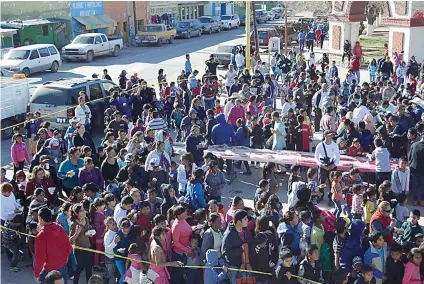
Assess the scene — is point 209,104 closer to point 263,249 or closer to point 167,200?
point 167,200

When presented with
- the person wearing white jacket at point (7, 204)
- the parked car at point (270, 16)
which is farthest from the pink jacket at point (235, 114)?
the parked car at point (270, 16)

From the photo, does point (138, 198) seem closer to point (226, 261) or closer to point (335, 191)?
point (226, 261)

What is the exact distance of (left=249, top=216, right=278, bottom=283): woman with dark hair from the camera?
784cm

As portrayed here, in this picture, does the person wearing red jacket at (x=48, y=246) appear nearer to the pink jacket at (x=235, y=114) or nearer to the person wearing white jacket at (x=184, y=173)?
the person wearing white jacket at (x=184, y=173)

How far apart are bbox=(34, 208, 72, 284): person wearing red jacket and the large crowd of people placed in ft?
0.06

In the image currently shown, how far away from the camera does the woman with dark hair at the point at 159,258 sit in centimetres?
766

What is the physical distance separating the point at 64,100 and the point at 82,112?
5.12 feet

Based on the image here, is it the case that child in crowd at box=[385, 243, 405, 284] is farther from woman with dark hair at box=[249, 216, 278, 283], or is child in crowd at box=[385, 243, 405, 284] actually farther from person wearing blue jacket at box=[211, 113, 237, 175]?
person wearing blue jacket at box=[211, 113, 237, 175]

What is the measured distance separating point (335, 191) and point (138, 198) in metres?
3.39

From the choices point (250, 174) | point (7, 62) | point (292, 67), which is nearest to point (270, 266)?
point (250, 174)

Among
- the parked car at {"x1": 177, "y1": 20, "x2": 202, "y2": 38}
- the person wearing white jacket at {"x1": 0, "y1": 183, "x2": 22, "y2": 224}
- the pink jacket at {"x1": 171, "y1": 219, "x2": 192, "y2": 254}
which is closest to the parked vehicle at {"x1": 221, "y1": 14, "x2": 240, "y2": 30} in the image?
the parked car at {"x1": 177, "y1": 20, "x2": 202, "y2": 38}

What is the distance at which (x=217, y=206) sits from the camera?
875 cm

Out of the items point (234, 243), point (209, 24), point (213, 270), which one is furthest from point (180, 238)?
point (209, 24)

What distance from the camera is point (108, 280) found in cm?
884
